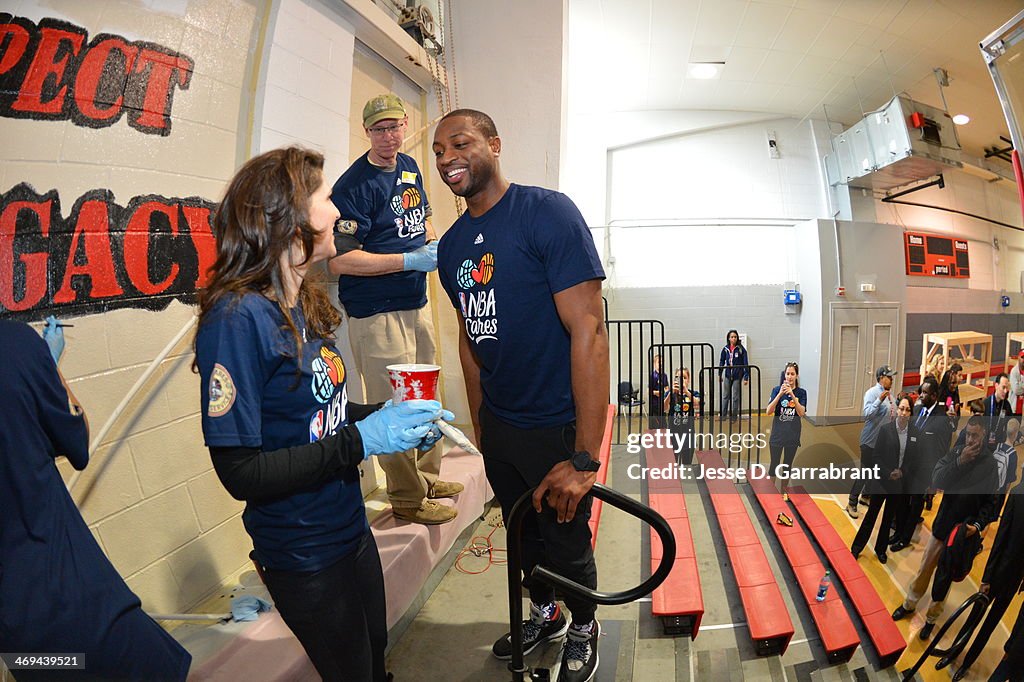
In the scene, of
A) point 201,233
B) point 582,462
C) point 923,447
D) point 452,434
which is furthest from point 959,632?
point 201,233

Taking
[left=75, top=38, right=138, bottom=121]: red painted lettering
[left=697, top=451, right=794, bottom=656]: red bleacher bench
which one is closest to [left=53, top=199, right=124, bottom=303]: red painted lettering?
[left=75, top=38, right=138, bottom=121]: red painted lettering

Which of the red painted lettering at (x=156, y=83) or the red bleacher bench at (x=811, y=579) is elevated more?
the red painted lettering at (x=156, y=83)

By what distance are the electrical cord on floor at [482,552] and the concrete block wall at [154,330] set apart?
103 centimetres

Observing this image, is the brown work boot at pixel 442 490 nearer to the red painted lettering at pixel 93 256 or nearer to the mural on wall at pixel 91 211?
the mural on wall at pixel 91 211

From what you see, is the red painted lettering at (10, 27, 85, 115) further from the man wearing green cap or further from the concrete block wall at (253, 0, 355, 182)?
the man wearing green cap

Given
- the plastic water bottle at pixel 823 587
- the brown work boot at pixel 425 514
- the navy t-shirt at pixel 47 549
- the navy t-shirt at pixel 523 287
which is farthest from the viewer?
the brown work boot at pixel 425 514

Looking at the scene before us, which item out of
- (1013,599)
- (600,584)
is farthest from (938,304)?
(600,584)

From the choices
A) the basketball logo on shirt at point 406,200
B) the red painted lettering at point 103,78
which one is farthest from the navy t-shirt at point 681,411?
the red painted lettering at point 103,78

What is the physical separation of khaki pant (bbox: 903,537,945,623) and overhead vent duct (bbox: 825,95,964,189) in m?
1.16

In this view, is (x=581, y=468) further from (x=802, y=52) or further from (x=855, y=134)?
(x=802, y=52)

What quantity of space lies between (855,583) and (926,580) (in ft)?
0.62

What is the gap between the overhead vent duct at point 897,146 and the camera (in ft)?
4.52

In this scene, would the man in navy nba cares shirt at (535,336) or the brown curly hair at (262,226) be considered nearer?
the brown curly hair at (262,226)

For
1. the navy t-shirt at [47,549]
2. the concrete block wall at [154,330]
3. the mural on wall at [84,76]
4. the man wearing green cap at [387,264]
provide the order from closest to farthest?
the navy t-shirt at [47,549] → the mural on wall at [84,76] → the concrete block wall at [154,330] → the man wearing green cap at [387,264]
